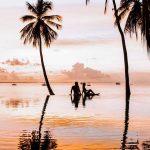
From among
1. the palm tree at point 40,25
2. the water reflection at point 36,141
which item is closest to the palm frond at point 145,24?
the water reflection at point 36,141

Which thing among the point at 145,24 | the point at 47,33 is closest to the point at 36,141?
the point at 145,24

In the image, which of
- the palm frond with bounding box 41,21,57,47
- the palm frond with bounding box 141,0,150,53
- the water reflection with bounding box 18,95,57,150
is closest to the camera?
the palm frond with bounding box 141,0,150,53

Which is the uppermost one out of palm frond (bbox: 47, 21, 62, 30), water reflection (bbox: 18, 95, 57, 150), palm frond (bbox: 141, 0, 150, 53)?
palm frond (bbox: 47, 21, 62, 30)

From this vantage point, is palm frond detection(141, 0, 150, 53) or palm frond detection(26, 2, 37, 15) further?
palm frond detection(26, 2, 37, 15)

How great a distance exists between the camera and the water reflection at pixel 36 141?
35.5ft

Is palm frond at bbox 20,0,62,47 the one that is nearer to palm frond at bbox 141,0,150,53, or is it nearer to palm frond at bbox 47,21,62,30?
palm frond at bbox 47,21,62,30

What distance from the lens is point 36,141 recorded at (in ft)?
39.2

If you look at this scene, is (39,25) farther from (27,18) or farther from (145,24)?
(145,24)

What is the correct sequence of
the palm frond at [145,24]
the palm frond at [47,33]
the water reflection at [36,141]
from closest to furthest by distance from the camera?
the palm frond at [145,24] < the water reflection at [36,141] < the palm frond at [47,33]

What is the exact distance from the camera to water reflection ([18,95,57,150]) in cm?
1082

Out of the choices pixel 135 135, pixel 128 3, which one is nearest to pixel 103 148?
pixel 135 135

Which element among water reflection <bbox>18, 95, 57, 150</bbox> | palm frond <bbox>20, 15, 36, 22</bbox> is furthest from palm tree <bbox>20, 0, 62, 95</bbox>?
water reflection <bbox>18, 95, 57, 150</bbox>

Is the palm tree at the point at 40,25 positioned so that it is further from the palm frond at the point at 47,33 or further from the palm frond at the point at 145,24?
the palm frond at the point at 145,24

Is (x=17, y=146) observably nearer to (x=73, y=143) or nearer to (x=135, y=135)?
(x=73, y=143)
